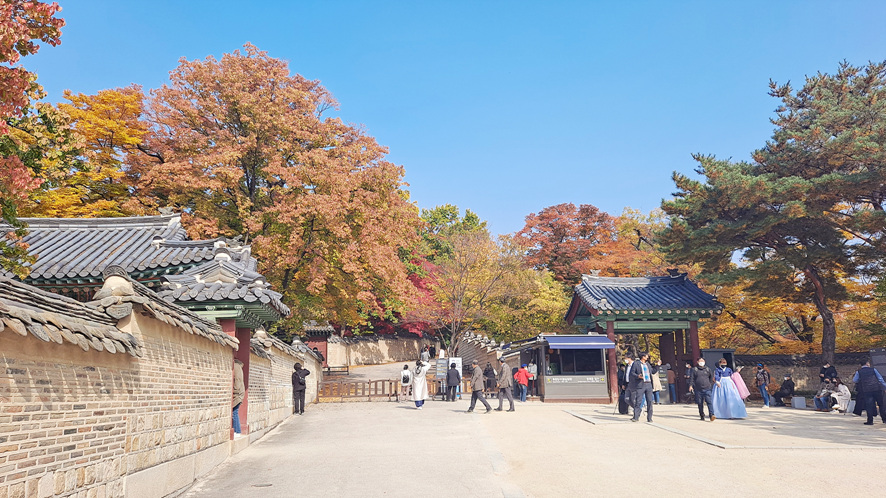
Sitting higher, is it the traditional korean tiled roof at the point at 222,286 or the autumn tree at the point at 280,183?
the autumn tree at the point at 280,183

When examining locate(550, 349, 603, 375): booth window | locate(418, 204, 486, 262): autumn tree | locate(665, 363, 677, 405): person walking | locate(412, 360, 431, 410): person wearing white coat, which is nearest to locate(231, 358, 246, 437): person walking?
locate(412, 360, 431, 410): person wearing white coat

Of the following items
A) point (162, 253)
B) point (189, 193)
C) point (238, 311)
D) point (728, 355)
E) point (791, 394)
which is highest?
point (189, 193)

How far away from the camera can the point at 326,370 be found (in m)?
41.4

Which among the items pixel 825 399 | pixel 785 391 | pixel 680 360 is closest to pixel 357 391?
pixel 680 360

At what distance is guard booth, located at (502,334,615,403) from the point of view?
25.4 meters

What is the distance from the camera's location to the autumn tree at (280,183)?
23.8 m

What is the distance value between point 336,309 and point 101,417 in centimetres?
2149

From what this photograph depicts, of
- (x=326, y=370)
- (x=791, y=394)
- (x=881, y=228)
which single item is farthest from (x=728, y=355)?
(x=326, y=370)

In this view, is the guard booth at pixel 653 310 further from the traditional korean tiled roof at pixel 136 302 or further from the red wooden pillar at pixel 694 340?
the traditional korean tiled roof at pixel 136 302

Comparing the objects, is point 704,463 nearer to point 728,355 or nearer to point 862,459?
point 862,459

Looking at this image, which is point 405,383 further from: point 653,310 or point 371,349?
point 371,349

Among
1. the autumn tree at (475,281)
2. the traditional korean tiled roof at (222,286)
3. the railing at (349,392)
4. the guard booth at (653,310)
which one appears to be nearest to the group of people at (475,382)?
the railing at (349,392)

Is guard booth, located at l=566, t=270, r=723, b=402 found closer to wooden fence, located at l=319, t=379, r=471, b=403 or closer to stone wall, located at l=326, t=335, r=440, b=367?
wooden fence, located at l=319, t=379, r=471, b=403

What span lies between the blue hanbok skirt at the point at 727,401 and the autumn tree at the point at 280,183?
1339cm
